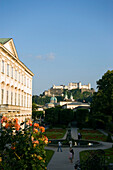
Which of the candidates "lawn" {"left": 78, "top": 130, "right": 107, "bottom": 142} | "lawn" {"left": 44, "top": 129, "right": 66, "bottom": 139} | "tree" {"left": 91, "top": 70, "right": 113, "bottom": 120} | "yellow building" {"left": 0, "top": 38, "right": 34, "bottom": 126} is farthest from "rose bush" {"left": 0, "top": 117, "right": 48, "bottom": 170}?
"tree" {"left": 91, "top": 70, "right": 113, "bottom": 120}

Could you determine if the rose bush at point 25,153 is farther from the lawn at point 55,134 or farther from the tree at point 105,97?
the tree at point 105,97

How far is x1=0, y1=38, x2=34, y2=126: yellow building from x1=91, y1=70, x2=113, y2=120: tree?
1661cm

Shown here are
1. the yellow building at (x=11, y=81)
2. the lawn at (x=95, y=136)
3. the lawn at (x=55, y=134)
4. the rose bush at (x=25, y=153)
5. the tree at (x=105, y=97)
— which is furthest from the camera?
the tree at (x=105, y=97)

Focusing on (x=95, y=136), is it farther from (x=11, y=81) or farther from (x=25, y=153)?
(x=25, y=153)

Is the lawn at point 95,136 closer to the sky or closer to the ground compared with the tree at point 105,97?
closer to the ground

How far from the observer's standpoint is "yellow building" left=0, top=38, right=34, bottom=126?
30906mm

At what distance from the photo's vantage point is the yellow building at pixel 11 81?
30906mm

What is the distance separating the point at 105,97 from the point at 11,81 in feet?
76.3

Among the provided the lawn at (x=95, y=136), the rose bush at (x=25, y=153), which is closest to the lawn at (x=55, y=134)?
the lawn at (x=95, y=136)

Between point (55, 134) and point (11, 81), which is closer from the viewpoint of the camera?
point (11, 81)

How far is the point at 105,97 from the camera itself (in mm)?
50062

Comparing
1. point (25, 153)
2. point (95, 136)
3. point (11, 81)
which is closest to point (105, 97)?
point (95, 136)

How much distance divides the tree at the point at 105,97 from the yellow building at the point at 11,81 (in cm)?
1661

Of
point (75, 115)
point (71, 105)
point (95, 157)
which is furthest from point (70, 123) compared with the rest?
point (71, 105)
